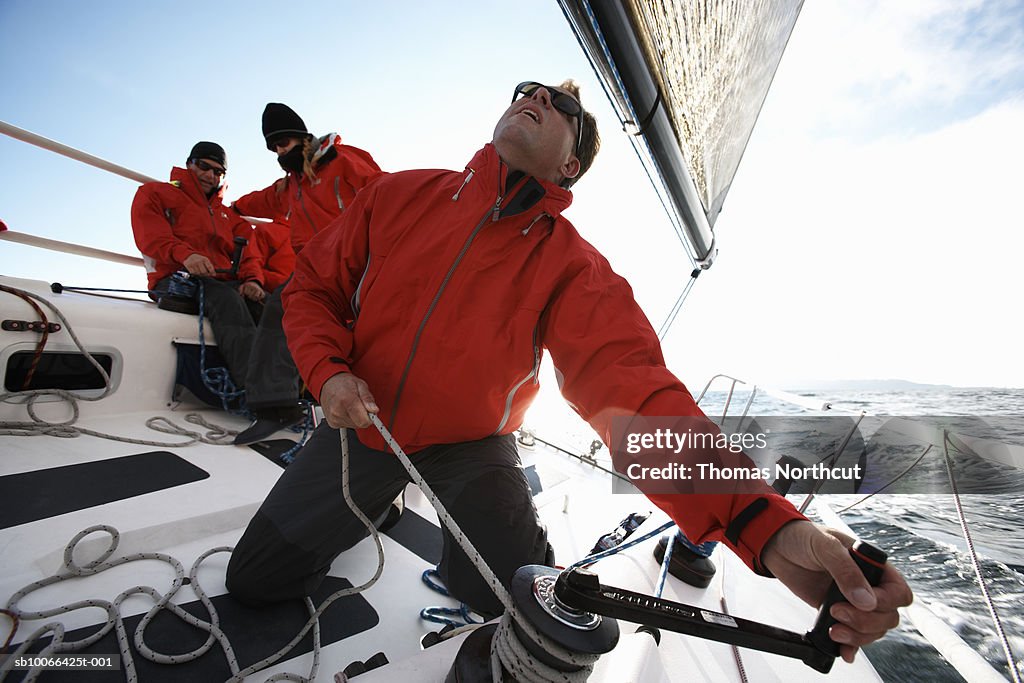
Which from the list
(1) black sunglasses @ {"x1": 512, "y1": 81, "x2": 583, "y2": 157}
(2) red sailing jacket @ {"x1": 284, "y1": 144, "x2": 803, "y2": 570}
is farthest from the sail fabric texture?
(2) red sailing jacket @ {"x1": 284, "y1": 144, "x2": 803, "y2": 570}

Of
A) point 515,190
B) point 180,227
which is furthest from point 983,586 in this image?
point 180,227

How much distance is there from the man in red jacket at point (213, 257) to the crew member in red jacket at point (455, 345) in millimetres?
1240

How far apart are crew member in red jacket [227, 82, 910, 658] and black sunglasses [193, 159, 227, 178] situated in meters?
2.38

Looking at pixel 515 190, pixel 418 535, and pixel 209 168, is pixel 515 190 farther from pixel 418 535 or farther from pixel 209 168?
pixel 209 168

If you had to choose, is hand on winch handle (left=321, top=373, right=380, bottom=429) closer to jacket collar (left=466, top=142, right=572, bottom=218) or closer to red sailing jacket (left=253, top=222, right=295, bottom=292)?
jacket collar (left=466, top=142, right=572, bottom=218)

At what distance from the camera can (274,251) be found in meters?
3.82

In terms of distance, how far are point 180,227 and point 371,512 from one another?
109 inches

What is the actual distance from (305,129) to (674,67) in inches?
89.7

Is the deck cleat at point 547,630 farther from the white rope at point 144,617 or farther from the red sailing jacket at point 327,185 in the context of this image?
the red sailing jacket at point 327,185

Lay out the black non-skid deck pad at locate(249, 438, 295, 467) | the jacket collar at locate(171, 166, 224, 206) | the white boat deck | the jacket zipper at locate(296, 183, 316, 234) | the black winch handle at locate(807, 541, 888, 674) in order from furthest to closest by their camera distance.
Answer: the jacket collar at locate(171, 166, 224, 206), the jacket zipper at locate(296, 183, 316, 234), the black non-skid deck pad at locate(249, 438, 295, 467), the white boat deck, the black winch handle at locate(807, 541, 888, 674)

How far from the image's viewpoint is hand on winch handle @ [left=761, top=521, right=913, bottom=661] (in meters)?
0.57

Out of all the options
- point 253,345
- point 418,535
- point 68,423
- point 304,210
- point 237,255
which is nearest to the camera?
point 418,535

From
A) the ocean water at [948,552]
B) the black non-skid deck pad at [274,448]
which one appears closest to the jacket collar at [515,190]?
the ocean water at [948,552]

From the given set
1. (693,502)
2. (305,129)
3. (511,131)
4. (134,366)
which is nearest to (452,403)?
(693,502)
